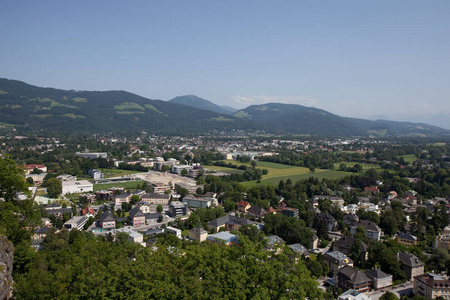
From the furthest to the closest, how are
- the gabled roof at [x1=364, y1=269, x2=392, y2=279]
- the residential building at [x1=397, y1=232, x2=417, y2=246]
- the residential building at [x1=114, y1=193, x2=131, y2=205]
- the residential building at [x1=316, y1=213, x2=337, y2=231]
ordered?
the residential building at [x1=114, y1=193, x2=131, y2=205]
the residential building at [x1=316, y1=213, x2=337, y2=231]
the residential building at [x1=397, y1=232, x2=417, y2=246]
the gabled roof at [x1=364, y1=269, x2=392, y2=279]

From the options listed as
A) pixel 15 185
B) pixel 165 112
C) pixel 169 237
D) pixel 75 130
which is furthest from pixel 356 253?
pixel 165 112

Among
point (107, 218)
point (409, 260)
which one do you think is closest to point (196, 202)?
point (107, 218)

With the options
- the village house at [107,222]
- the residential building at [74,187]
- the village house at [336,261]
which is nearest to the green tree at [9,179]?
the village house at [107,222]

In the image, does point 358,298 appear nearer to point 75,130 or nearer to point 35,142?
point 35,142

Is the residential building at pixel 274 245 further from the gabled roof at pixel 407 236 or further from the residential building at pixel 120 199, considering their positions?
the residential building at pixel 120 199

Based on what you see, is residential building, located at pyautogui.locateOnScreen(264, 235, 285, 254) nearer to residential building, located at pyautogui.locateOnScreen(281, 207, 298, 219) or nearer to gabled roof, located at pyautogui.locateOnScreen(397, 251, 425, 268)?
gabled roof, located at pyautogui.locateOnScreen(397, 251, 425, 268)

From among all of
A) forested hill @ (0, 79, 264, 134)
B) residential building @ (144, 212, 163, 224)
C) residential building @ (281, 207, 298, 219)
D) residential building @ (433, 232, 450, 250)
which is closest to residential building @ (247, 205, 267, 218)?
residential building @ (281, 207, 298, 219)

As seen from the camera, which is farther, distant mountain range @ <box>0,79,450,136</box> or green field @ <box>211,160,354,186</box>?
distant mountain range @ <box>0,79,450,136</box>
